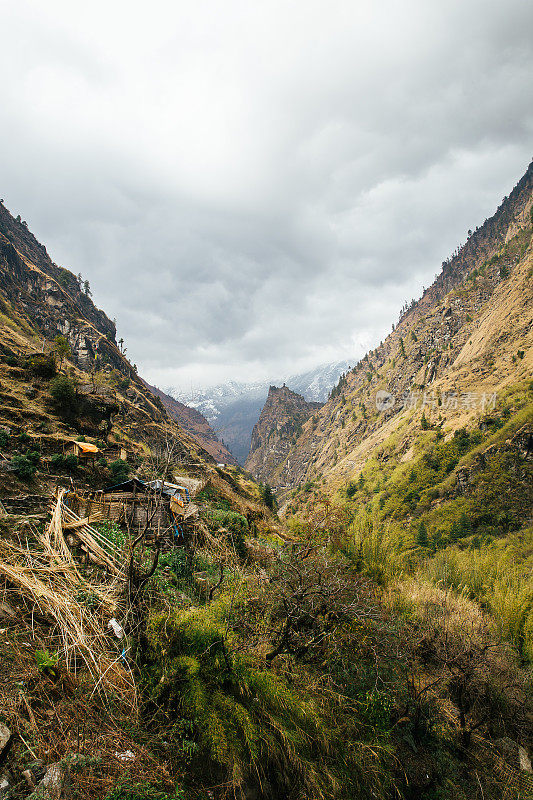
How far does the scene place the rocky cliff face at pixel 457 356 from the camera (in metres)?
82.7

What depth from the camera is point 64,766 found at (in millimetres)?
2936

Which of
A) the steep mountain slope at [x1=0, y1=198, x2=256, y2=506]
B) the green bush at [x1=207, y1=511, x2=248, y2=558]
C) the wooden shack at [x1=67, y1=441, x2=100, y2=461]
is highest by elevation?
the steep mountain slope at [x1=0, y1=198, x2=256, y2=506]

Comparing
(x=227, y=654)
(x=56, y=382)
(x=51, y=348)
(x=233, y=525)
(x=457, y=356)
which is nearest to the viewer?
(x=227, y=654)

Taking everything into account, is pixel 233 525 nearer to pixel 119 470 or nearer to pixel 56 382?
pixel 119 470

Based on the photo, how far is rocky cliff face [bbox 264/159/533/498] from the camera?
8269 centimetres

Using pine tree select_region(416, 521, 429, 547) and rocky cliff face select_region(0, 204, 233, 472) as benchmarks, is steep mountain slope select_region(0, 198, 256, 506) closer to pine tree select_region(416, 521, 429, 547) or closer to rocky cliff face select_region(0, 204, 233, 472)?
rocky cliff face select_region(0, 204, 233, 472)

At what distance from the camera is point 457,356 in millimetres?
106062

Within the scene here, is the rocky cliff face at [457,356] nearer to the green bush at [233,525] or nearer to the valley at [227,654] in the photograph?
the valley at [227,654]

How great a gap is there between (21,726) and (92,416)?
31983 millimetres

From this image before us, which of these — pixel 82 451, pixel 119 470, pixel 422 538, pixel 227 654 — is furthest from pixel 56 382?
pixel 422 538

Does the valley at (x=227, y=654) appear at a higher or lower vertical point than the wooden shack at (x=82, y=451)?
lower

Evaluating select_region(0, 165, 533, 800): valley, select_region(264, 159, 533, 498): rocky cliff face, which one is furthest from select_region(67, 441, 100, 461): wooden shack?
select_region(264, 159, 533, 498): rocky cliff face

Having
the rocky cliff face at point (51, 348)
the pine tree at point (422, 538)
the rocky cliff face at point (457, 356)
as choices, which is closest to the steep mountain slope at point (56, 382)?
the rocky cliff face at point (51, 348)

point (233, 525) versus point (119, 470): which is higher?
point (119, 470)
